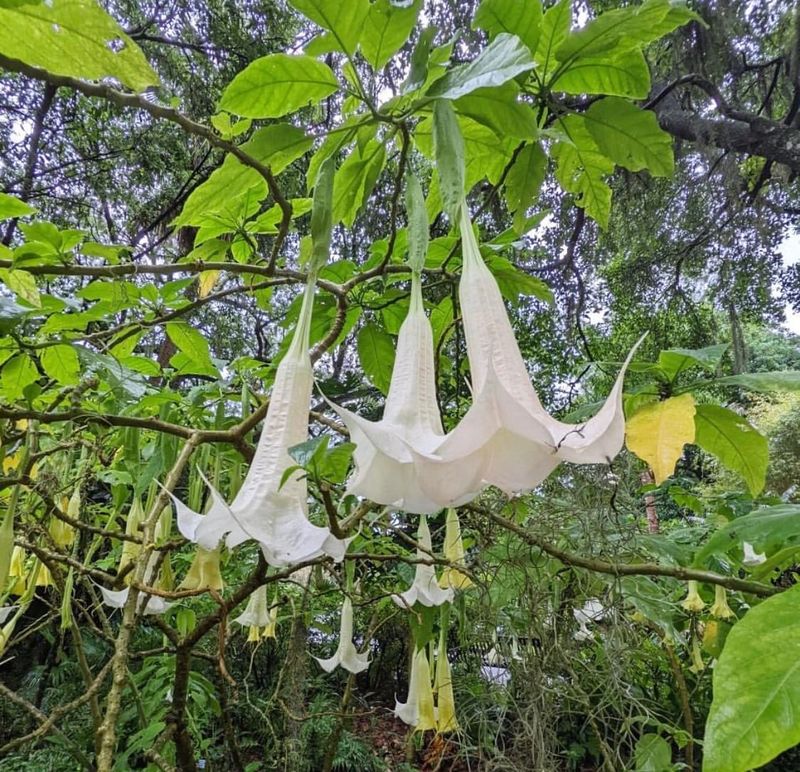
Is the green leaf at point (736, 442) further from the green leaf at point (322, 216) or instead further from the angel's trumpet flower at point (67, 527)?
the angel's trumpet flower at point (67, 527)

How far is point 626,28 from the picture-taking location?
0.44 m

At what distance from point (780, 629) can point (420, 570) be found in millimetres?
620

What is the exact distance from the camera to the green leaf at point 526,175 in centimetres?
54

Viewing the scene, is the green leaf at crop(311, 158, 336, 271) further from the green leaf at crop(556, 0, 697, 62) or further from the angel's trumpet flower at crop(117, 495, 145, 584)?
the angel's trumpet flower at crop(117, 495, 145, 584)

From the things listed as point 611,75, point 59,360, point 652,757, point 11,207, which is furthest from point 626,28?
point 652,757

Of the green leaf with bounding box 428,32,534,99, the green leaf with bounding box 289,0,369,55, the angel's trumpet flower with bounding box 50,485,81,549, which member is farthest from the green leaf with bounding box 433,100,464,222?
the angel's trumpet flower with bounding box 50,485,81,549

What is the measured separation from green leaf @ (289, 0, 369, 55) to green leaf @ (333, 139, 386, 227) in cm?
8

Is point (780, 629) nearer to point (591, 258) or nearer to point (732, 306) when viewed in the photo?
point (591, 258)

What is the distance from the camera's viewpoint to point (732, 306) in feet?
12.8

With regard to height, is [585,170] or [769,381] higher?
[585,170]

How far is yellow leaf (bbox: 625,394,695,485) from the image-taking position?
1.54 ft

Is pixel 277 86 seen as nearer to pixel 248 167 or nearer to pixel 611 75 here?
pixel 248 167

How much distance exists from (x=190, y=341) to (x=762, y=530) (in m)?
0.67

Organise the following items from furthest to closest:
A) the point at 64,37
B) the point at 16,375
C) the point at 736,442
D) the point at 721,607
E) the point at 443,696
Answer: the point at 721,607
the point at 443,696
the point at 16,375
the point at 736,442
the point at 64,37
